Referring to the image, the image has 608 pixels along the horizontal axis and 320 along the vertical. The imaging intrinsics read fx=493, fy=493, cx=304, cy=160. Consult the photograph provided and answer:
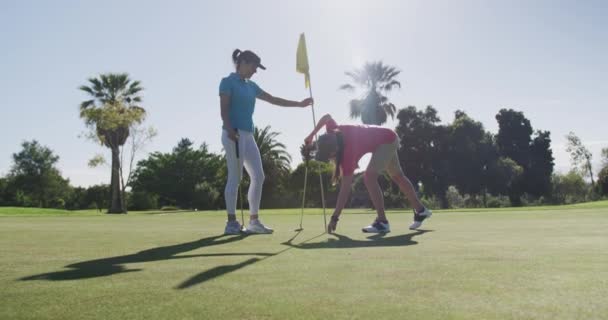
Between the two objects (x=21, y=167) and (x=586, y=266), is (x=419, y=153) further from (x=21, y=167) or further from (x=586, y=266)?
(x=21, y=167)

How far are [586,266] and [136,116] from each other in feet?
136

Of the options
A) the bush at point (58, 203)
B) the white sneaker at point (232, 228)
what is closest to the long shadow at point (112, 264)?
the white sneaker at point (232, 228)

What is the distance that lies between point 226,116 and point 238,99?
0.34 meters


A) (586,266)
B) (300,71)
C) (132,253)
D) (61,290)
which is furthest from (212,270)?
(300,71)

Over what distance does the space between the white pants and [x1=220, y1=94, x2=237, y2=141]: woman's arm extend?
5.6 inches

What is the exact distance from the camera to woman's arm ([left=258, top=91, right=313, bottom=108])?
7641 mm

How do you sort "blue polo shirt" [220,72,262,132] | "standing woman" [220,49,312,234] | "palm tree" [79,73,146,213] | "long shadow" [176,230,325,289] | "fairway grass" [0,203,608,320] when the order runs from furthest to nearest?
"palm tree" [79,73,146,213], "blue polo shirt" [220,72,262,132], "standing woman" [220,49,312,234], "long shadow" [176,230,325,289], "fairway grass" [0,203,608,320]

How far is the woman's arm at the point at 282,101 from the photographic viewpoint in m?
7.64

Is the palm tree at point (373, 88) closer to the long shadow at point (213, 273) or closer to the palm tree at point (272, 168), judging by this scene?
the palm tree at point (272, 168)

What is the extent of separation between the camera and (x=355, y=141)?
678cm

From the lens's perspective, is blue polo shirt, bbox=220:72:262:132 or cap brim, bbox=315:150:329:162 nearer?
cap brim, bbox=315:150:329:162

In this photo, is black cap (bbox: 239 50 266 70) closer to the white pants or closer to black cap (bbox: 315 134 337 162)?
the white pants

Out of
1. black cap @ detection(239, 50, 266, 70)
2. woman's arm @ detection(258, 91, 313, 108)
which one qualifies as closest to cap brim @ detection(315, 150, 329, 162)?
woman's arm @ detection(258, 91, 313, 108)

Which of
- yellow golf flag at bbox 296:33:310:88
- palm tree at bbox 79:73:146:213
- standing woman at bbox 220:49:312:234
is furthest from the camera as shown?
palm tree at bbox 79:73:146:213
